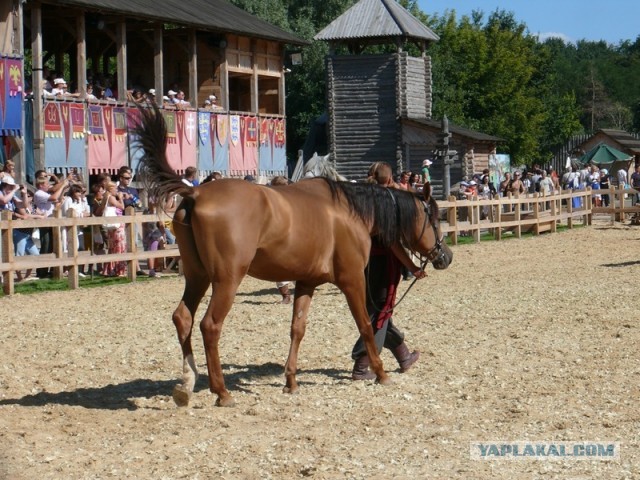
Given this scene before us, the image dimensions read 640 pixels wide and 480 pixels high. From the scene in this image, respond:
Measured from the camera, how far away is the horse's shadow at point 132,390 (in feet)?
27.7

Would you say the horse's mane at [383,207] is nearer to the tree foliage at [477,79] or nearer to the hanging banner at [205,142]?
the hanging banner at [205,142]

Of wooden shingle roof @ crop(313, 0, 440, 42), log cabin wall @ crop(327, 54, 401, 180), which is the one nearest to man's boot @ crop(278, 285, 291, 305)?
wooden shingle roof @ crop(313, 0, 440, 42)

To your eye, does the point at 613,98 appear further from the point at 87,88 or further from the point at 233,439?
the point at 233,439

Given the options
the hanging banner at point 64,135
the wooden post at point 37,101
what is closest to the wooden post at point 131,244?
the wooden post at point 37,101

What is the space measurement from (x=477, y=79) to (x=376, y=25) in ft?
79.1

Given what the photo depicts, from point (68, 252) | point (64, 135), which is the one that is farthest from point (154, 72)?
point (68, 252)

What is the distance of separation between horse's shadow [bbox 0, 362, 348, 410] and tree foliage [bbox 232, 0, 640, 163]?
46.5 metres

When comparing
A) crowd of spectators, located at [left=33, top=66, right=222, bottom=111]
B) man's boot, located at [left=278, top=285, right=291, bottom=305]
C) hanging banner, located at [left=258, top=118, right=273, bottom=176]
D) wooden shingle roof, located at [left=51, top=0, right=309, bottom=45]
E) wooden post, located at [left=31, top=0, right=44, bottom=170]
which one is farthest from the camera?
hanging banner, located at [left=258, top=118, right=273, bottom=176]

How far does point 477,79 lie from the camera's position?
65125mm

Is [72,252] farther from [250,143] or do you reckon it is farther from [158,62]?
[250,143]

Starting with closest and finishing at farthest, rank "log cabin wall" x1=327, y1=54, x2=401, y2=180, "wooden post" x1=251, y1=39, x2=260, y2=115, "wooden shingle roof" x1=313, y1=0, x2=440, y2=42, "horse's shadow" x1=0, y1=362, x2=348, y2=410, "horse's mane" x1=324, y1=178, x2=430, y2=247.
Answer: "horse's shadow" x1=0, y1=362, x2=348, y2=410 < "horse's mane" x1=324, y1=178, x2=430, y2=247 < "wooden post" x1=251, y1=39, x2=260, y2=115 < "wooden shingle roof" x1=313, y1=0, x2=440, y2=42 < "log cabin wall" x1=327, y1=54, x2=401, y2=180

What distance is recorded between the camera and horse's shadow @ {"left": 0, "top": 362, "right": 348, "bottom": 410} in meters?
8.45

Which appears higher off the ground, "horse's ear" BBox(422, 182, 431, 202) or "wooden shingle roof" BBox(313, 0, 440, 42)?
"wooden shingle roof" BBox(313, 0, 440, 42)

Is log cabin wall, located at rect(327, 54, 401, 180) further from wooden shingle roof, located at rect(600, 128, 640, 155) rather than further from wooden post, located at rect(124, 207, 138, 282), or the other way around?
wooden post, located at rect(124, 207, 138, 282)
